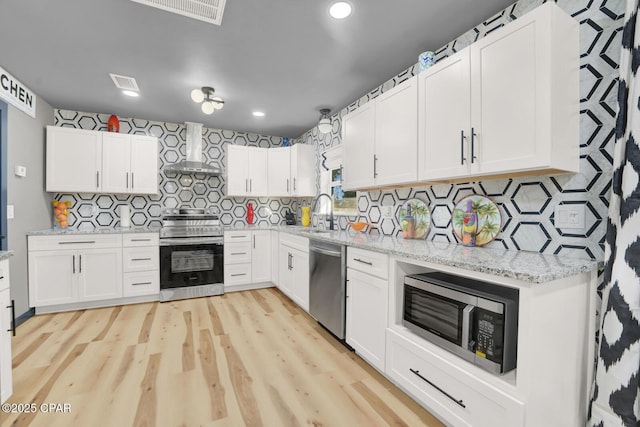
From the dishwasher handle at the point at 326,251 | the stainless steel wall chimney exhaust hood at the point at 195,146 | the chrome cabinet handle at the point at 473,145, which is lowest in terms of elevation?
the dishwasher handle at the point at 326,251

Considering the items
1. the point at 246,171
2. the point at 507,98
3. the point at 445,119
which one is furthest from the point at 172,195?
the point at 507,98

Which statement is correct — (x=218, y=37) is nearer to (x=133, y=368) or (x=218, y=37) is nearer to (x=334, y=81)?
(x=334, y=81)

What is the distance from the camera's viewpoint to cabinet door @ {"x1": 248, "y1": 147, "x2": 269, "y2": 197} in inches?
177

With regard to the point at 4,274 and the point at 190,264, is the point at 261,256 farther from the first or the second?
the point at 4,274

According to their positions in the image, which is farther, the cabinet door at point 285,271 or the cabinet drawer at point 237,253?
the cabinet drawer at point 237,253

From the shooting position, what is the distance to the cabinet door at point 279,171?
461cm

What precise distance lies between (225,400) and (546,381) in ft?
5.64

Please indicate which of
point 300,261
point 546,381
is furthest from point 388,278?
point 300,261

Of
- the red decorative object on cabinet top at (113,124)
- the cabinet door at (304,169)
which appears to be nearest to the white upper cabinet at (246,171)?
the cabinet door at (304,169)

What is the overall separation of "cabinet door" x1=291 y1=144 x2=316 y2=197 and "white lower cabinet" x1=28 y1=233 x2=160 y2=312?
2.15 m

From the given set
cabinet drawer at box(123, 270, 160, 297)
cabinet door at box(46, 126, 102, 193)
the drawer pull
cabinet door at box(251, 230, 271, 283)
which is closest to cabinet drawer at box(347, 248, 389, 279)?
the drawer pull

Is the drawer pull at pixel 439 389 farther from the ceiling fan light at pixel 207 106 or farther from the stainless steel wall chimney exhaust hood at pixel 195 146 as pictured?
the stainless steel wall chimney exhaust hood at pixel 195 146

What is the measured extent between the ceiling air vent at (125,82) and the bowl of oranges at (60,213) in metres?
1.85

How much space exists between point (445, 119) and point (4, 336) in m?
3.05
